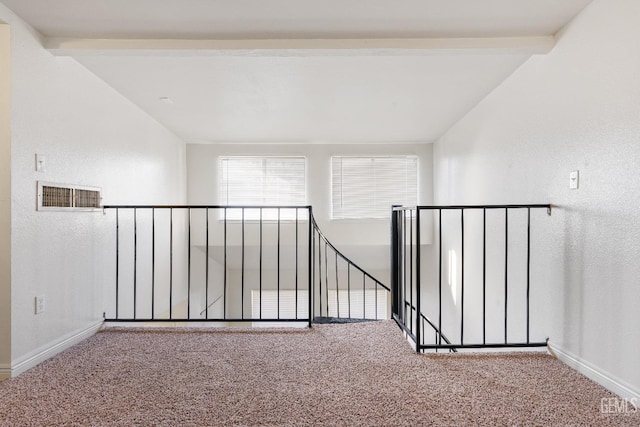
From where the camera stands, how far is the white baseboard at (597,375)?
1.81 m

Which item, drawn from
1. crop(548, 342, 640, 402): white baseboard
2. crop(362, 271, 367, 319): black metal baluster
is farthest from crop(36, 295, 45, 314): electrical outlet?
crop(362, 271, 367, 319): black metal baluster

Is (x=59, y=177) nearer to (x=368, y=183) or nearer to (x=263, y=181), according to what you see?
(x=263, y=181)

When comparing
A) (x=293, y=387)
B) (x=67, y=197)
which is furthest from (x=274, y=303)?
(x=293, y=387)

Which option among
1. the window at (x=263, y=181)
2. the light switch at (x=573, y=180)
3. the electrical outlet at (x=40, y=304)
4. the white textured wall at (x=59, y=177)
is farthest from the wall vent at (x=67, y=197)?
the light switch at (x=573, y=180)

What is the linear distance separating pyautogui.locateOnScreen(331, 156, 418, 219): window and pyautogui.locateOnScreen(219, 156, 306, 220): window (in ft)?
1.85

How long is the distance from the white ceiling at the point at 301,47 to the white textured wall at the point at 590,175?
242 mm

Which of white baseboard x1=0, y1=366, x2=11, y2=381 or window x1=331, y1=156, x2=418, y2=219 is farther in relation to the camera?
window x1=331, y1=156, x2=418, y2=219

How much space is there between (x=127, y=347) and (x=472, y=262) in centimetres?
328

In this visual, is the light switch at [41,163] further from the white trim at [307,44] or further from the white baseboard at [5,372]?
the white baseboard at [5,372]

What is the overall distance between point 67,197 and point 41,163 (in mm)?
330

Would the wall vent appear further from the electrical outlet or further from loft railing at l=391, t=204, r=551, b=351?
loft railing at l=391, t=204, r=551, b=351

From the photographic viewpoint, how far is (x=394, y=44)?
2412mm

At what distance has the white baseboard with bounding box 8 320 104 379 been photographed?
215 cm

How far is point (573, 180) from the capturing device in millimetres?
2221
